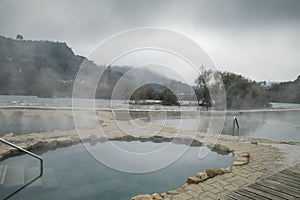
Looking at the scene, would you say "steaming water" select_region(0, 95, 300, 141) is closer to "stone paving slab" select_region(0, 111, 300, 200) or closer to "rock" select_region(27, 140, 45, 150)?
"stone paving slab" select_region(0, 111, 300, 200)

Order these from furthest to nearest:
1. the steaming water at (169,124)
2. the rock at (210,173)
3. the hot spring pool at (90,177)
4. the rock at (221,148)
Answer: the steaming water at (169,124)
the rock at (221,148)
the rock at (210,173)
the hot spring pool at (90,177)

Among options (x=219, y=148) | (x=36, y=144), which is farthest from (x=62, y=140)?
(x=219, y=148)

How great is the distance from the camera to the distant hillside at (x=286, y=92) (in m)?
22.4

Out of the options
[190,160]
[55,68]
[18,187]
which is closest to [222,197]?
[190,160]

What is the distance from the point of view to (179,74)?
4027 millimetres

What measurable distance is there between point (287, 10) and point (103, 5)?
453cm

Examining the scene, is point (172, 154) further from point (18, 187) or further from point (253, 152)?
point (18, 187)

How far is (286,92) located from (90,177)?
25914mm

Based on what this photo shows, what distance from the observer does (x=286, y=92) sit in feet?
77.3

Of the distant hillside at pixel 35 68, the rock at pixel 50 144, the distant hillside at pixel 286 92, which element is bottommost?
the rock at pixel 50 144

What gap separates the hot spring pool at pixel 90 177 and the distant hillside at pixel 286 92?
21705mm

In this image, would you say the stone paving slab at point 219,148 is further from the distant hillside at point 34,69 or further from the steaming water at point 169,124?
the distant hillside at point 34,69

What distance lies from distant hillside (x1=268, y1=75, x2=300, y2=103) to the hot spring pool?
71.2 feet

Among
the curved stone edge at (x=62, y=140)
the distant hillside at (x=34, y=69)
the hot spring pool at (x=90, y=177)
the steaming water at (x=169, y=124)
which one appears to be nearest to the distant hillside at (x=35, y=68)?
the distant hillside at (x=34, y=69)
